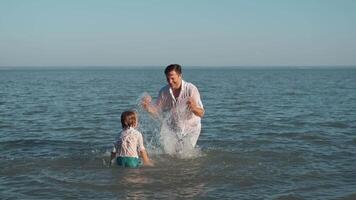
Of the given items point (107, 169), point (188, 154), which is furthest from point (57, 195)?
point (188, 154)

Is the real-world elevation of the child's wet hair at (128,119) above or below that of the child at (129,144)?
above

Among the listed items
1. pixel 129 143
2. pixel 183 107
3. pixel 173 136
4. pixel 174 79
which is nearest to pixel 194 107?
pixel 183 107

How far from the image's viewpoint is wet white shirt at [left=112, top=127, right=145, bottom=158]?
9.10m

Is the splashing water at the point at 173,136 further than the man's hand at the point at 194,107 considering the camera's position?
Yes

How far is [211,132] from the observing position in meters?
15.7

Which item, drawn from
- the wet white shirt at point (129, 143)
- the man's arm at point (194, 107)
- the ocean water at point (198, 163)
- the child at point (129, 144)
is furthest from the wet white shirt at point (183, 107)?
the wet white shirt at point (129, 143)

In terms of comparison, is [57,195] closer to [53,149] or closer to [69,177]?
[69,177]

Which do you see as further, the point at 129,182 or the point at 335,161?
the point at 335,161

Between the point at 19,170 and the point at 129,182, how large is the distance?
2.52 meters

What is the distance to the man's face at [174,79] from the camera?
9.39 metres

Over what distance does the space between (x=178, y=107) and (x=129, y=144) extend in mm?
1317

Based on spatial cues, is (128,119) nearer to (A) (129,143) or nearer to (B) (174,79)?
(A) (129,143)

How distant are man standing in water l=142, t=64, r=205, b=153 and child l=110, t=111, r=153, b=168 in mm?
700

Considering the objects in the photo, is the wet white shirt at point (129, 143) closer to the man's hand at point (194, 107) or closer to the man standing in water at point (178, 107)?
the man standing in water at point (178, 107)
